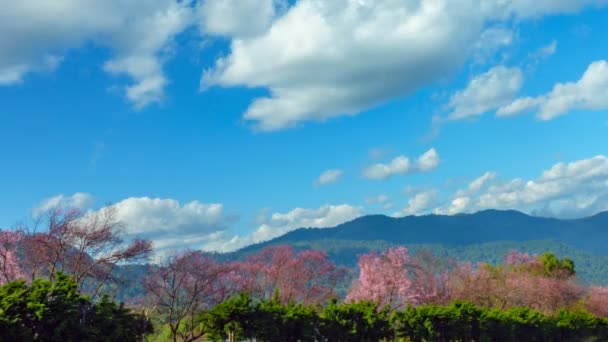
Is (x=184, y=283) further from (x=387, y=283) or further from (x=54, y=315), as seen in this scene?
(x=54, y=315)

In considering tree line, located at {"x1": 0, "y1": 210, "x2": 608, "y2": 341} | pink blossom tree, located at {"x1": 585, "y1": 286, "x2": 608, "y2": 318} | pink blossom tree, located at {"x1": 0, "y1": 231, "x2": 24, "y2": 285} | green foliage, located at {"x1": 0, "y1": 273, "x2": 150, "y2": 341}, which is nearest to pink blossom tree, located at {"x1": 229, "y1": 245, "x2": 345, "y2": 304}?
tree line, located at {"x1": 0, "y1": 210, "x2": 608, "y2": 341}

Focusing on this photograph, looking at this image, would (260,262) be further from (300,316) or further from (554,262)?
(554,262)

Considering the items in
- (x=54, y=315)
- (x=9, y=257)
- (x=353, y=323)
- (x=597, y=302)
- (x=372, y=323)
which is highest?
(x=9, y=257)

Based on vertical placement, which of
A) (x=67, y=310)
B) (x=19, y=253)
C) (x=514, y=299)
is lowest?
(x=514, y=299)

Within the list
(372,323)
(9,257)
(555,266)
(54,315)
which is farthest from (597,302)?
(54,315)

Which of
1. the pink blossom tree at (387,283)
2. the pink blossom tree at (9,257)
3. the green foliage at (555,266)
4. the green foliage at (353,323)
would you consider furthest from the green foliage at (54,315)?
the green foliage at (555,266)

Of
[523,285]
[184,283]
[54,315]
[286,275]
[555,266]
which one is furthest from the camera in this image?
[555,266]

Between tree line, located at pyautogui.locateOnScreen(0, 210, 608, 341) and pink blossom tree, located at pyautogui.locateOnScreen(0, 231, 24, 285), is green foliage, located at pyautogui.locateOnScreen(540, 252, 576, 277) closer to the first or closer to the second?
tree line, located at pyautogui.locateOnScreen(0, 210, 608, 341)

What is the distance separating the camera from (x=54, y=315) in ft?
64.7

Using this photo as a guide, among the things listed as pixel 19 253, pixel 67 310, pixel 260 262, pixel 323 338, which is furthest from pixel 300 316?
pixel 260 262

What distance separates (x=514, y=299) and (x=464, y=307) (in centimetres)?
1995

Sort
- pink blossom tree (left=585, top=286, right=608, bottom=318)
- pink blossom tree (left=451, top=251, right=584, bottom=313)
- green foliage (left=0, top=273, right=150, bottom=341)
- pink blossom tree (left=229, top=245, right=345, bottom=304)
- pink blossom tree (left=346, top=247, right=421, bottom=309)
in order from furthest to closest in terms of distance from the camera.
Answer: pink blossom tree (left=585, top=286, right=608, bottom=318) → pink blossom tree (left=451, top=251, right=584, bottom=313) → pink blossom tree (left=229, top=245, right=345, bottom=304) → pink blossom tree (left=346, top=247, right=421, bottom=309) → green foliage (left=0, top=273, right=150, bottom=341)

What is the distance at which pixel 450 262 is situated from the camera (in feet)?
202

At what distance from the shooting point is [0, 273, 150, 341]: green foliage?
18.7m
